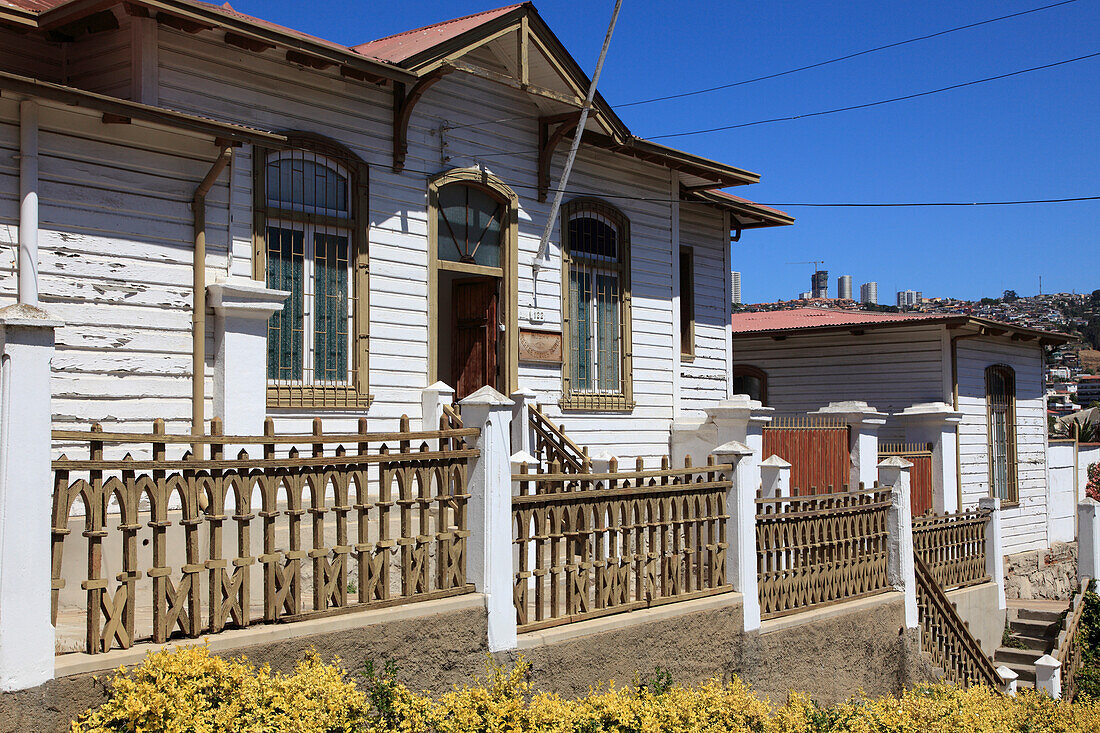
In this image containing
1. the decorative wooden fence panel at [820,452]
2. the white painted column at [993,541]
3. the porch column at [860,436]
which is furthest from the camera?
the decorative wooden fence panel at [820,452]

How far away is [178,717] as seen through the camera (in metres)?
4.75

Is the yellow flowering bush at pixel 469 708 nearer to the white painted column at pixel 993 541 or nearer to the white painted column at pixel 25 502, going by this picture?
the white painted column at pixel 25 502

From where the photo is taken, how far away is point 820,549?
1011 cm

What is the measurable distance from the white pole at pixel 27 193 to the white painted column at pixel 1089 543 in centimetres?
1612

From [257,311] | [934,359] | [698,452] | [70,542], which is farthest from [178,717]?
[934,359]

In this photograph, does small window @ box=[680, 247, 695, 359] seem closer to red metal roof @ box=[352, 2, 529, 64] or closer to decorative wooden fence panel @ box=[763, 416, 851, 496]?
decorative wooden fence panel @ box=[763, 416, 851, 496]

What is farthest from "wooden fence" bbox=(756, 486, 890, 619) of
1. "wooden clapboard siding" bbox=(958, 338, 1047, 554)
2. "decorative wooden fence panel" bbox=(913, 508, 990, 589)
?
"wooden clapboard siding" bbox=(958, 338, 1047, 554)

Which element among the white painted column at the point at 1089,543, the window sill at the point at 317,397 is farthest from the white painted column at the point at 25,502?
the white painted column at the point at 1089,543

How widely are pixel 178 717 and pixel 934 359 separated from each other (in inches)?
708

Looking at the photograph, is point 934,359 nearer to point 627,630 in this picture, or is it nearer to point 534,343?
point 534,343

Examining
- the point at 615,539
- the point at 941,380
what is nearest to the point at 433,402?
the point at 615,539

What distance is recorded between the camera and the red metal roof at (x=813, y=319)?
2017 cm

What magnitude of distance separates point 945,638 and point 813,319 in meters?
12.4

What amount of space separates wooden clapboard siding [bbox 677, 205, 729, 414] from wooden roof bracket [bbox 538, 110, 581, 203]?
11.6 ft
